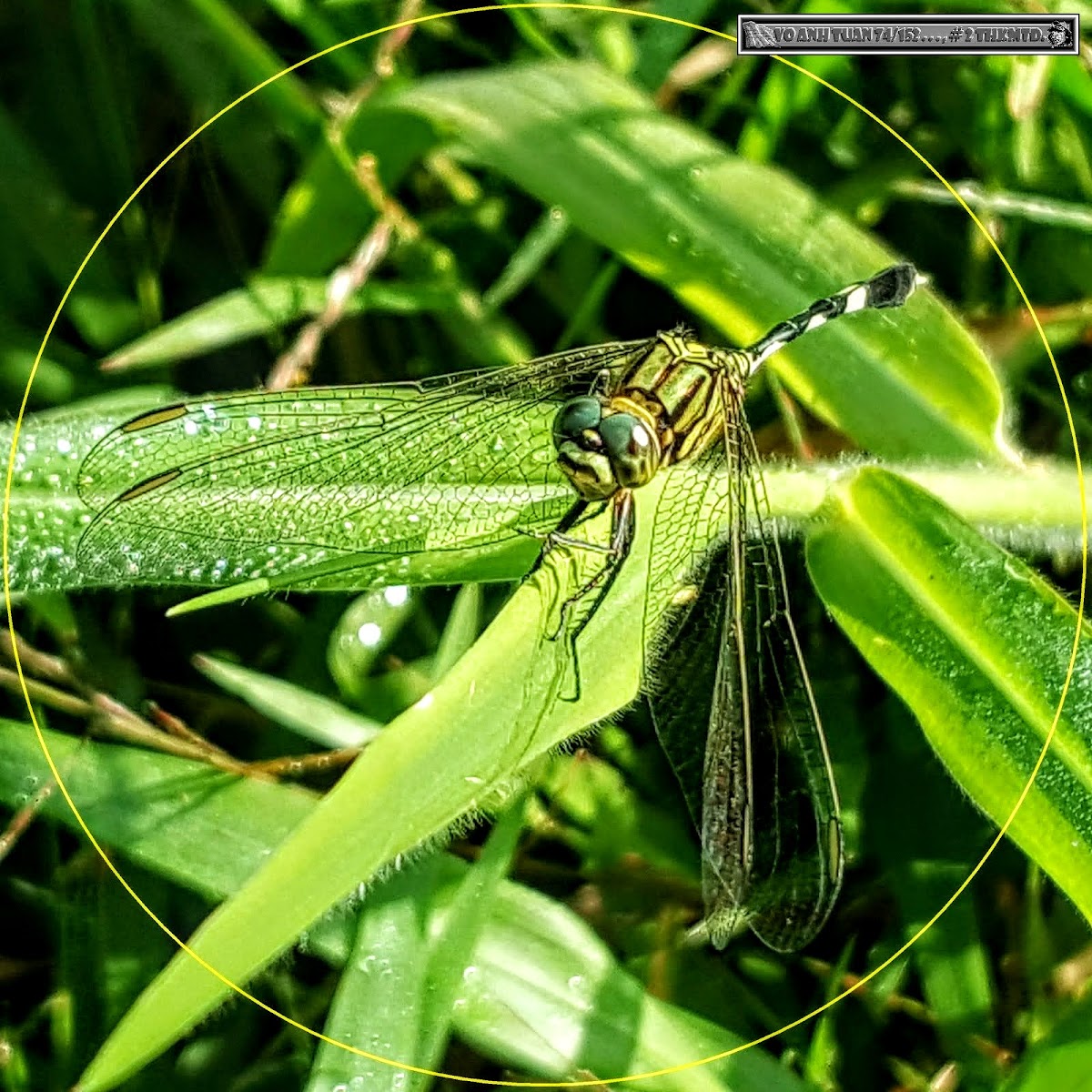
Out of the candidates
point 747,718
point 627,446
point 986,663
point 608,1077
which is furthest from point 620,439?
point 608,1077

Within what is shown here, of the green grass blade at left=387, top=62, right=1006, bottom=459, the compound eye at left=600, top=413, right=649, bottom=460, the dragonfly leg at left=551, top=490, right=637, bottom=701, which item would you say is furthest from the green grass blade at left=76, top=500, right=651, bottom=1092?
the green grass blade at left=387, top=62, right=1006, bottom=459

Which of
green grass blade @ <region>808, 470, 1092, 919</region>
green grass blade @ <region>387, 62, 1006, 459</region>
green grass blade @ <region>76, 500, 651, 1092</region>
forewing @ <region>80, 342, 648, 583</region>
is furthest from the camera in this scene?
green grass blade @ <region>387, 62, 1006, 459</region>

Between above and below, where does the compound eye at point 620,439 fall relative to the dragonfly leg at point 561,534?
above

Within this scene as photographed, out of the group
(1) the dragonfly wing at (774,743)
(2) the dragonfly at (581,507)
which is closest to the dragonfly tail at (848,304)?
(2) the dragonfly at (581,507)

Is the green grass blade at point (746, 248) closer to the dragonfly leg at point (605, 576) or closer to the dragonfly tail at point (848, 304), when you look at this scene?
the dragonfly tail at point (848, 304)

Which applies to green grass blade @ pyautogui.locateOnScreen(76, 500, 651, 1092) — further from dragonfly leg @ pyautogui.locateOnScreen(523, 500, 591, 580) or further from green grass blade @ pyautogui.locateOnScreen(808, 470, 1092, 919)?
green grass blade @ pyautogui.locateOnScreen(808, 470, 1092, 919)

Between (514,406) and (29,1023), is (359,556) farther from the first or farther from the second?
(29,1023)

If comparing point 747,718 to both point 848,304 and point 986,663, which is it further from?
point 848,304
